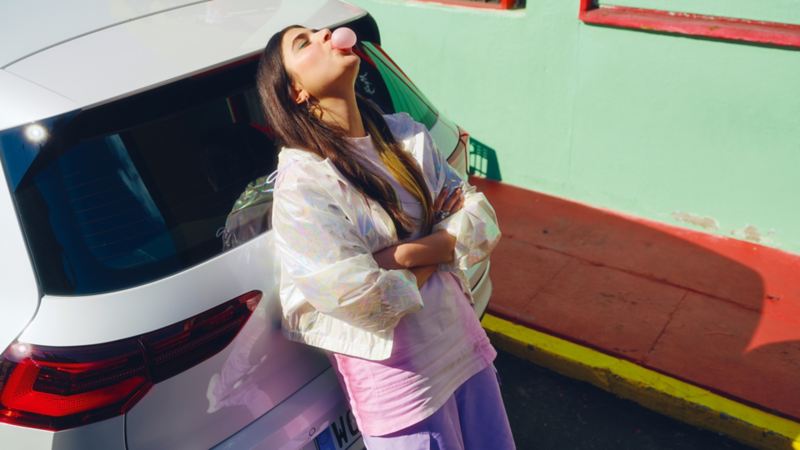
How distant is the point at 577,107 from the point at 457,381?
3017 mm

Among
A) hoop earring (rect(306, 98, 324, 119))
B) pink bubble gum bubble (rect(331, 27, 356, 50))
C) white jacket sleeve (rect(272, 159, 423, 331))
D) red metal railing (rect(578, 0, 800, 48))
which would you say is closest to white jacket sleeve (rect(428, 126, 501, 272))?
white jacket sleeve (rect(272, 159, 423, 331))

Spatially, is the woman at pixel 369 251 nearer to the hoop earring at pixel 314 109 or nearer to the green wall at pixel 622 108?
the hoop earring at pixel 314 109

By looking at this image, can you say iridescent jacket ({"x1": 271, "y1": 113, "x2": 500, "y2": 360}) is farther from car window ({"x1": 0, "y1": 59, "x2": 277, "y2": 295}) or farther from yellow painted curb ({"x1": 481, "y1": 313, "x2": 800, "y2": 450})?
yellow painted curb ({"x1": 481, "y1": 313, "x2": 800, "y2": 450})

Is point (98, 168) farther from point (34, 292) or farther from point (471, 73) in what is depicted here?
point (471, 73)

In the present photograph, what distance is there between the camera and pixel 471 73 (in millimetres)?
5426

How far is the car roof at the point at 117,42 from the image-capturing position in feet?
7.19

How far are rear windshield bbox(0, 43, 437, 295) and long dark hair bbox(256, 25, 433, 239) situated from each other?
21 cm

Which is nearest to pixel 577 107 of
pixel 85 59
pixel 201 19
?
pixel 201 19

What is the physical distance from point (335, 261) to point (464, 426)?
2.67ft

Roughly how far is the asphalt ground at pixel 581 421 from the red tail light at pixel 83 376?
1.89 meters

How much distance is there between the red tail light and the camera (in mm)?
2041

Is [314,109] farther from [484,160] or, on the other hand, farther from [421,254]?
[484,160]

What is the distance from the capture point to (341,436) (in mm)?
2518

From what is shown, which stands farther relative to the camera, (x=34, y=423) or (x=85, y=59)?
(x=85, y=59)
